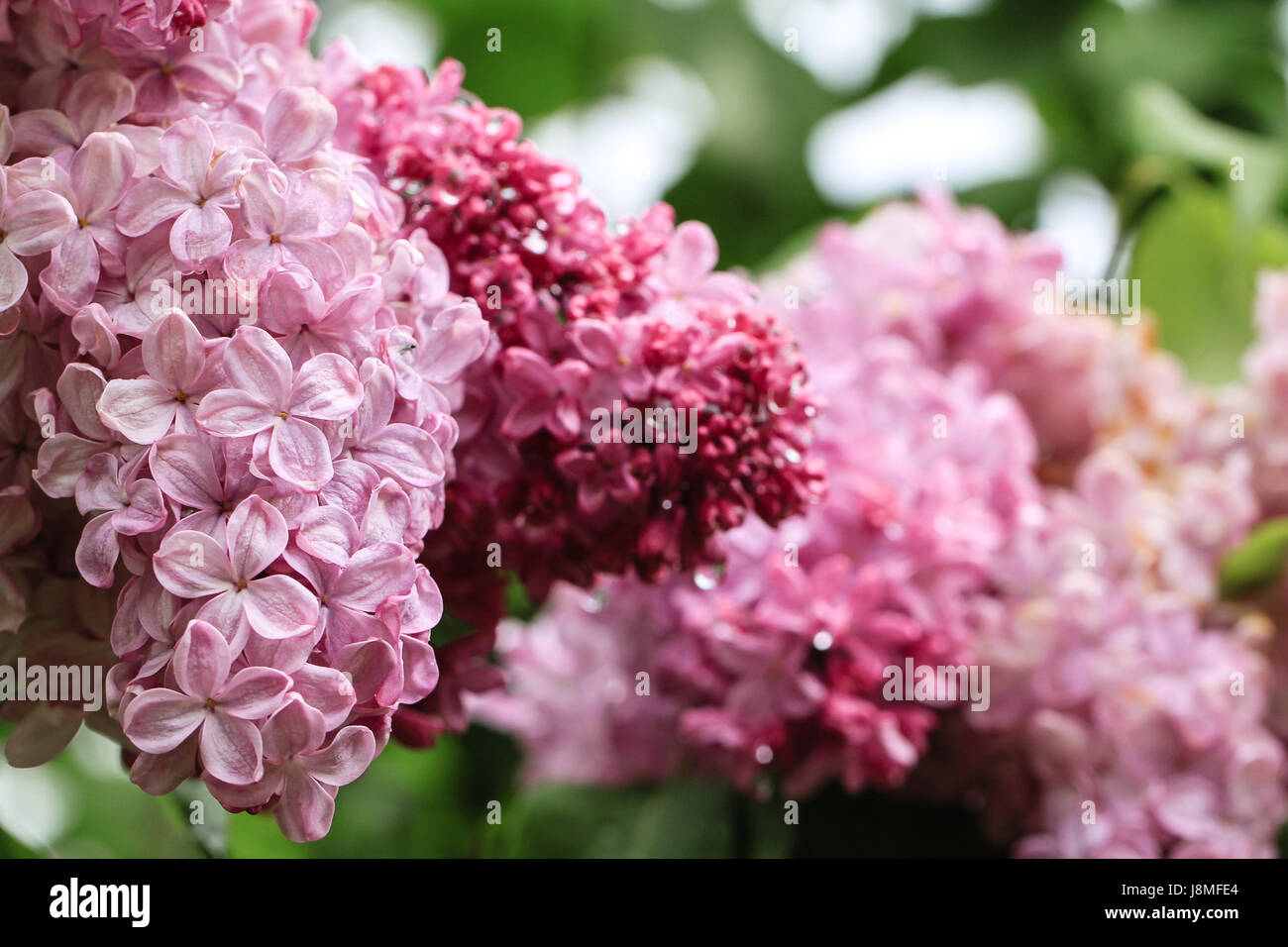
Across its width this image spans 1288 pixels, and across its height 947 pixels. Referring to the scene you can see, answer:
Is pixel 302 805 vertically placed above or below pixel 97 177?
below

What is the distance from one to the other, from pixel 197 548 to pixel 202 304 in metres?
0.08

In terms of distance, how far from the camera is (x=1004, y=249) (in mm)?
765

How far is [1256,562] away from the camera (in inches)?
27.6

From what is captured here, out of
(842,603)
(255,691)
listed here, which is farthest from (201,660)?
(842,603)

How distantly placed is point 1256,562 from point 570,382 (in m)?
0.46

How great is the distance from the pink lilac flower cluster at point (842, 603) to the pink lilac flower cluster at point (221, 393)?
0.19 m

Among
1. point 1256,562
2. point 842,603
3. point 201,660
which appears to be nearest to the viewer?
point 201,660

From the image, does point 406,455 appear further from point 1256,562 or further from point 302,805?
point 1256,562

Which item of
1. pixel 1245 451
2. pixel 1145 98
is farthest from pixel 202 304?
pixel 1145 98

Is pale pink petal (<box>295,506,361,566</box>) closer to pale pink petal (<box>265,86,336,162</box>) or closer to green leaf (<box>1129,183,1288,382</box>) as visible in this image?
pale pink petal (<box>265,86,336,162</box>)

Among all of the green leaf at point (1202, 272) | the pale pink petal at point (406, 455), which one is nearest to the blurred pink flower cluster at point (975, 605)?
the green leaf at point (1202, 272)

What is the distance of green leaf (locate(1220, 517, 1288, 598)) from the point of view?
692 mm

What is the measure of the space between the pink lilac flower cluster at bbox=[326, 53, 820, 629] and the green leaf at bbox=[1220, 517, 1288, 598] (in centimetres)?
36
